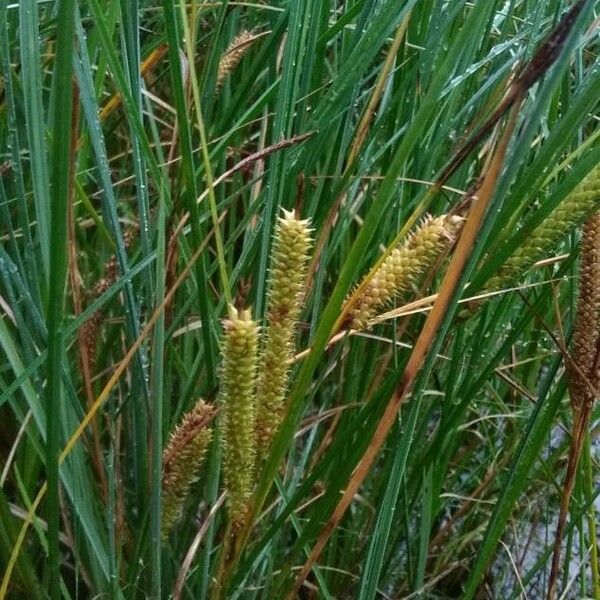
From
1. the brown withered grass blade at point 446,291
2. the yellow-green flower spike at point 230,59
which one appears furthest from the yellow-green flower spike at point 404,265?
the yellow-green flower spike at point 230,59

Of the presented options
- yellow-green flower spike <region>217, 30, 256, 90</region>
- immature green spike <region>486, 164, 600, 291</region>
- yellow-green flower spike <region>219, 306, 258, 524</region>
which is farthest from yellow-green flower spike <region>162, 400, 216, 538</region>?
yellow-green flower spike <region>217, 30, 256, 90</region>

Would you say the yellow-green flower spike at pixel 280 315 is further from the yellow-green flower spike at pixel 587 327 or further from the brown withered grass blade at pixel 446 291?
the yellow-green flower spike at pixel 587 327

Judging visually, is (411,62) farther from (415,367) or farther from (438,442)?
(415,367)

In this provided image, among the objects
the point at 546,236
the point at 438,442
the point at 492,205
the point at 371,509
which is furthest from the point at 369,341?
the point at 492,205

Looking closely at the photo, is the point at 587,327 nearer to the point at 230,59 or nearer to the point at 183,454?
the point at 183,454

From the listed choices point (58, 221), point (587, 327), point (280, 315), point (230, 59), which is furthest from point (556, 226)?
point (230, 59)

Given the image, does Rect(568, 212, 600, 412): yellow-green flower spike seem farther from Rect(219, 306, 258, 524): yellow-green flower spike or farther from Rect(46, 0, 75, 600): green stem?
Rect(46, 0, 75, 600): green stem
